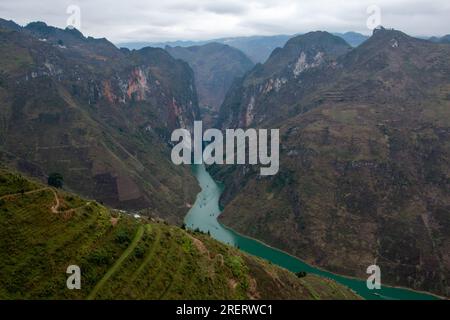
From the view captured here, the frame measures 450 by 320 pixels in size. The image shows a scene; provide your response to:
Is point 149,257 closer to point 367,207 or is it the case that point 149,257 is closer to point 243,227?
point 243,227

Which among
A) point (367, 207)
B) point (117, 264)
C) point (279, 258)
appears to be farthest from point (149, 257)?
point (367, 207)

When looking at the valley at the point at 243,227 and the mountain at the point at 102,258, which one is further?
the valley at the point at 243,227

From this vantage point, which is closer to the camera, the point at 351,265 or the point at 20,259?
the point at 20,259

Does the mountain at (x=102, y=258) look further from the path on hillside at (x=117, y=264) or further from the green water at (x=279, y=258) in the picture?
the green water at (x=279, y=258)

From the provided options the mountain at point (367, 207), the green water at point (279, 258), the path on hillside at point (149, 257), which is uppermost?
the path on hillside at point (149, 257)

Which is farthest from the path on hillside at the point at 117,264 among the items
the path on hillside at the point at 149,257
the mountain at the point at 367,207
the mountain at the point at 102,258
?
the mountain at the point at 367,207
